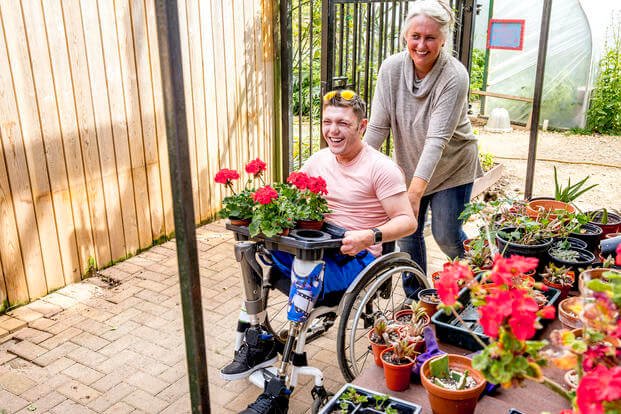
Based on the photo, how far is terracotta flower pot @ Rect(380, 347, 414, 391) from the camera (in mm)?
1744

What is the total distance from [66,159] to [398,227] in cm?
232

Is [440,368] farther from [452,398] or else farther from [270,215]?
[270,215]

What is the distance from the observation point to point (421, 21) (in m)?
2.55

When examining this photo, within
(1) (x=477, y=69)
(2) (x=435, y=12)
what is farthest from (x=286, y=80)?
(1) (x=477, y=69)

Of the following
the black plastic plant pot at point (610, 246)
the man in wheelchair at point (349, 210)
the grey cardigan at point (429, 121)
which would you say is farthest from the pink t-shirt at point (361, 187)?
the black plastic plant pot at point (610, 246)

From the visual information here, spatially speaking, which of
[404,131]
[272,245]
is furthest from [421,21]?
[272,245]

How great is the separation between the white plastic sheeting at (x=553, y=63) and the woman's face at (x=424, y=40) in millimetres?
6468

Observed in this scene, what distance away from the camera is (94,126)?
152 inches

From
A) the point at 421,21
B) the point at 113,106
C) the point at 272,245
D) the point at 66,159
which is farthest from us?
the point at 113,106

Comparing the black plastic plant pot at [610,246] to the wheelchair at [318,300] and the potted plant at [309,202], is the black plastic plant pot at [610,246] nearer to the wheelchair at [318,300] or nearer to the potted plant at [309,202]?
the wheelchair at [318,300]

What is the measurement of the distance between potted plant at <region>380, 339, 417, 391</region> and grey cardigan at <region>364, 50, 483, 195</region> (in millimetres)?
989

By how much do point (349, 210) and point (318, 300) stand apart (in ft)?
1.48

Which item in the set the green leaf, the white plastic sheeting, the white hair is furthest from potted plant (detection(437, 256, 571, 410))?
the white plastic sheeting

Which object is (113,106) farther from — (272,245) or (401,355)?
(401,355)
